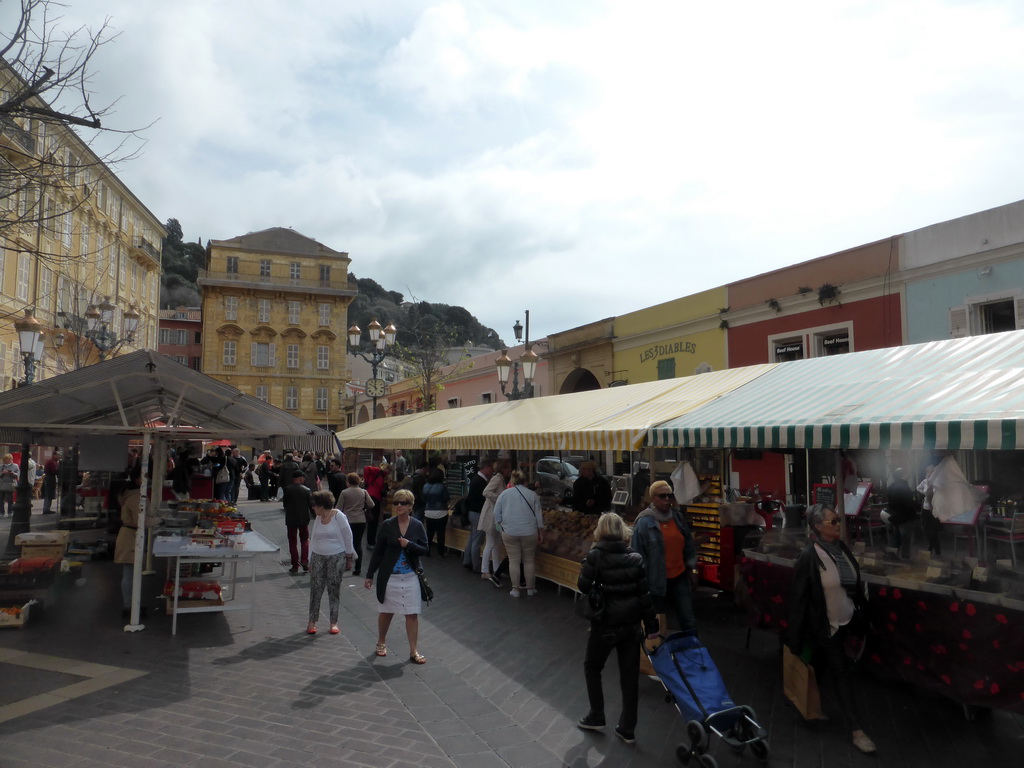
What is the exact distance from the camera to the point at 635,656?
186 inches

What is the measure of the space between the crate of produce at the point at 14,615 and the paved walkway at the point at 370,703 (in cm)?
→ 19

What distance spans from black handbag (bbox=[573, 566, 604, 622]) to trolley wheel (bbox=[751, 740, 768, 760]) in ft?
3.83

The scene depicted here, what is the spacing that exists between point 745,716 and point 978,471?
10.9 m

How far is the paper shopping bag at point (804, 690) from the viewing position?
195 inches

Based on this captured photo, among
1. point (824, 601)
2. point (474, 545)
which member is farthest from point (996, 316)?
point (824, 601)

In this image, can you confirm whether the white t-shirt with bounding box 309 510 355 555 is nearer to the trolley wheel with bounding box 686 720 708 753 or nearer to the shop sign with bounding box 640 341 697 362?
the trolley wheel with bounding box 686 720 708 753

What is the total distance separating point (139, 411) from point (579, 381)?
57.6 feet

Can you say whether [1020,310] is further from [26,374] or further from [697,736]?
[26,374]

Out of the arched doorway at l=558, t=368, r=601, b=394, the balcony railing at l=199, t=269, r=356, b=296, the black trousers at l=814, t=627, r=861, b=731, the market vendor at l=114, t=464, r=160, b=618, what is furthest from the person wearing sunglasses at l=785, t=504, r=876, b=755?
the balcony railing at l=199, t=269, r=356, b=296

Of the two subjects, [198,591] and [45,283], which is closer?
[198,591]

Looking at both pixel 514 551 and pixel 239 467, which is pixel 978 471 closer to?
pixel 514 551

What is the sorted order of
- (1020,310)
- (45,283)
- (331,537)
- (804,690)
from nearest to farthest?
1. (804,690)
2. (331,537)
3. (1020,310)
4. (45,283)

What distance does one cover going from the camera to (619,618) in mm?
4695

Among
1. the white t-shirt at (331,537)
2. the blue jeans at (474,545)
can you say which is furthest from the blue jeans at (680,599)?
the blue jeans at (474,545)
